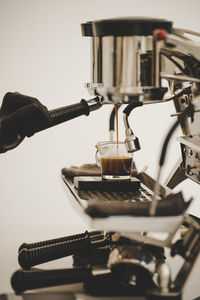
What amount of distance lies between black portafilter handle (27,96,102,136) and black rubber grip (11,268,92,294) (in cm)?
34

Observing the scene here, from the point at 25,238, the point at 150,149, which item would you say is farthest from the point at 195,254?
the point at 150,149

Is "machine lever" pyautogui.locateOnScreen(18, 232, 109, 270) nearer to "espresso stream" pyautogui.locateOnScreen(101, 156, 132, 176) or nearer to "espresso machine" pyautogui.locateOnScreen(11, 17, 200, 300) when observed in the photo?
"espresso machine" pyautogui.locateOnScreen(11, 17, 200, 300)

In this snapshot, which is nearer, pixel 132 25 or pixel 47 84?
pixel 132 25

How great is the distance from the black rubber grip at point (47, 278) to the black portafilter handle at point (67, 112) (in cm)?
34

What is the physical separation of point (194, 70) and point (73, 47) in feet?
6.26

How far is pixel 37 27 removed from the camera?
9.83ft

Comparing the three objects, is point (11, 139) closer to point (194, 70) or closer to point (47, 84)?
point (194, 70)

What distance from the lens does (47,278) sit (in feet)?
3.56

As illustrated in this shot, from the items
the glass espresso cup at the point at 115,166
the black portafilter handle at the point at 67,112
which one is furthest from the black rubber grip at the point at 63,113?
the glass espresso cup at the point at 115,166

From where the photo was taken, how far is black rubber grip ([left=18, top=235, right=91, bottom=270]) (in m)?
1.36

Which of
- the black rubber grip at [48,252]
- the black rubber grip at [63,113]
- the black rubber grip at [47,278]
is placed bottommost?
the black rubber grip at [48,252]

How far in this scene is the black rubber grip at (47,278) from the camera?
1.08 meters

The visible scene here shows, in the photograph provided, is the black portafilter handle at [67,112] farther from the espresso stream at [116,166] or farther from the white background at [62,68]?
the white background at [62,68]

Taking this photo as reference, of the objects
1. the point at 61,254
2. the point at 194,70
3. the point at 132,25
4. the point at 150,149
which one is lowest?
the point at 150,149
